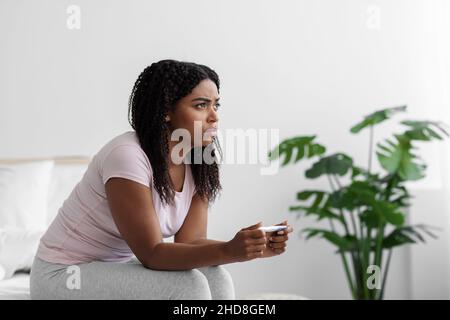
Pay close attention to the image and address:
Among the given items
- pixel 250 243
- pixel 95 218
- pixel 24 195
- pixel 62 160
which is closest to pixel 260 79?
pixel 62 160

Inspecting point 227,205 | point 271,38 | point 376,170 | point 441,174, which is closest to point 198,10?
point 271,38

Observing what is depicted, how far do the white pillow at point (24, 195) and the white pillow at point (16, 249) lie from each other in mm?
139

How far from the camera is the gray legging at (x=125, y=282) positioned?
1.22 m

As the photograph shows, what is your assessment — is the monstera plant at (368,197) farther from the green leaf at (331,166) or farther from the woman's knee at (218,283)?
the woman's knee at (218,283)

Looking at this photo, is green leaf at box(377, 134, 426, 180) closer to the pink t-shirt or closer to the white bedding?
the pink t-shirt

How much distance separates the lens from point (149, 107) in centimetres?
140

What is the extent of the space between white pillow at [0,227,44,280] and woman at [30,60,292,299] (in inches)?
27.0

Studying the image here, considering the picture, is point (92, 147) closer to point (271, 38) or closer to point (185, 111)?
point (271, 38)

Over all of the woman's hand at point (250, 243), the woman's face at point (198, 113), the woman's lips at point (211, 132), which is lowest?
the woman's hand at point (250, 243)

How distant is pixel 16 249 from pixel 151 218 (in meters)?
0.97

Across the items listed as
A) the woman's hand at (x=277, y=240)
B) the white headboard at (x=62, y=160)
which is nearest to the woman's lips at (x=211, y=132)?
the woman's hand at (x=277, y=240)

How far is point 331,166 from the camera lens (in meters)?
2.44

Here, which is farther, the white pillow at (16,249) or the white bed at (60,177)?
the white bed at (60,177)

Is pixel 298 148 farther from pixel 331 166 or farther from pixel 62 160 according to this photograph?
→ pixel 62 160
